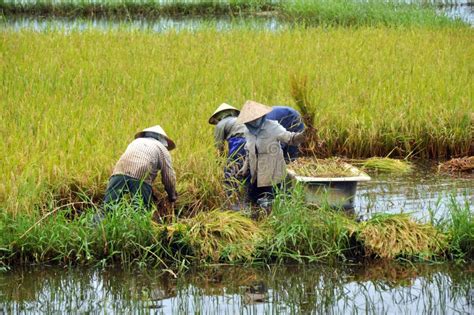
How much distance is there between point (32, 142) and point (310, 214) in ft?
9.19

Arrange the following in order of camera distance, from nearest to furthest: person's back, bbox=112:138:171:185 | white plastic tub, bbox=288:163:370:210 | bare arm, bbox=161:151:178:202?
person's back, bbox=112:138:171:185 < bare arm, bbox=161:151:178:202 < white plastic tub, bbox=288:163:370:210

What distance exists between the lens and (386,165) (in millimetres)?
9133

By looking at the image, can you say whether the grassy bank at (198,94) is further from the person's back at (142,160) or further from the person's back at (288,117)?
the person's back at (142,160)

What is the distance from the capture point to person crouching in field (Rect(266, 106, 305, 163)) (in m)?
8.33

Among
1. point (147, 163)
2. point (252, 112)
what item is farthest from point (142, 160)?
point (252, 112)

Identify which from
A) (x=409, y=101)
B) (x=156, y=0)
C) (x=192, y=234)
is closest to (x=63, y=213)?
(x=192, y=234)

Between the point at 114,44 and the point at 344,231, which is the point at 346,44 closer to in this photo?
the point at 114,44

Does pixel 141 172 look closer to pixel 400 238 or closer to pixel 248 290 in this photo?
pixel 248 290

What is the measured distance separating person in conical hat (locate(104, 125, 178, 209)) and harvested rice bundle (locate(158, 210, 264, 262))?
1.32 feet

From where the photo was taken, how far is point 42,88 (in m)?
10.7

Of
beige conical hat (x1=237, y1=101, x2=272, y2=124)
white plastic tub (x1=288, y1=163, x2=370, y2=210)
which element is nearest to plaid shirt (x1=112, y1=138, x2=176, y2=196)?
beige conical hat (x1=237, y1=101, x2=272, y2=124)

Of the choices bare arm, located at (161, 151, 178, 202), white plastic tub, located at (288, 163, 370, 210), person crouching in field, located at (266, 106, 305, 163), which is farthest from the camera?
person crouching in field, located at (266, 106, 305, 163)

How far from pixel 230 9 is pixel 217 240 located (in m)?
14.3

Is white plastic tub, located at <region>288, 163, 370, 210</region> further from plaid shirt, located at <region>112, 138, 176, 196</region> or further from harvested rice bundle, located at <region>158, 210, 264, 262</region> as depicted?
plaid shirt, located at <region>112, 138, 176, 196</region>
